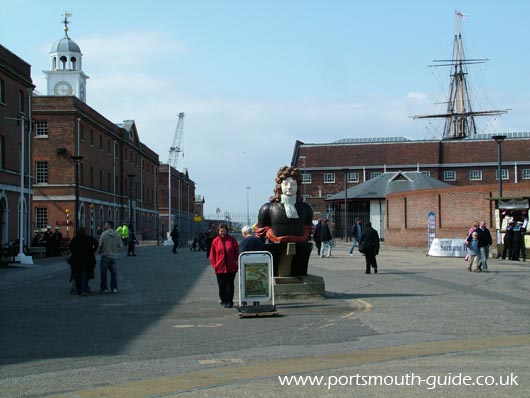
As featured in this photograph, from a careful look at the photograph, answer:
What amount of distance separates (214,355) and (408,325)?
368cm

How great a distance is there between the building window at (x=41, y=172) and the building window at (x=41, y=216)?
2135mm

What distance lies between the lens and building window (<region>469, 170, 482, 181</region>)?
91438 millimetres

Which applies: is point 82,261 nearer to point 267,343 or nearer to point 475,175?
point 267,343

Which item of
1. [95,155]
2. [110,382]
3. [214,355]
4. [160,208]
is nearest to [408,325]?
[214,355]

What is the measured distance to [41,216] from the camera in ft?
186

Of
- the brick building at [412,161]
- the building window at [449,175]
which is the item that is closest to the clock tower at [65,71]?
the brick building at [412,161]

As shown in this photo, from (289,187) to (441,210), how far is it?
89.4ft

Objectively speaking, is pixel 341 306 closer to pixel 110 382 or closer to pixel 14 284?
pixel 110 382

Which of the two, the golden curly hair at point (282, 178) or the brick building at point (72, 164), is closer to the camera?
the golden curly hair at point (282, 178)

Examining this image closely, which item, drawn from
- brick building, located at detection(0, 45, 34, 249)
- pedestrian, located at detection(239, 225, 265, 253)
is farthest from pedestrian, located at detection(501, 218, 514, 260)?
brick building, located at detection(0, 45, 34, 249)

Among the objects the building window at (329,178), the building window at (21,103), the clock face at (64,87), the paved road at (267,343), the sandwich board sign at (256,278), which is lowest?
the paved road at (267,343)

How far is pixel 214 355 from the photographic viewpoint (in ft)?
30.5

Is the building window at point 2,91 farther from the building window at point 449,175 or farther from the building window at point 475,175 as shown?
the building window at point 475,175

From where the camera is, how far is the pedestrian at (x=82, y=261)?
17.4 m
